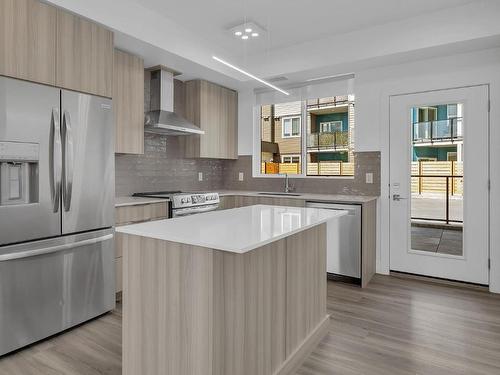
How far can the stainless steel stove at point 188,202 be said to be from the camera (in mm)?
3636

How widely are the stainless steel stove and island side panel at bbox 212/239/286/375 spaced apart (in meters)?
1.89

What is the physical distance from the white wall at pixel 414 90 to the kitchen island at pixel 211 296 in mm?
2307

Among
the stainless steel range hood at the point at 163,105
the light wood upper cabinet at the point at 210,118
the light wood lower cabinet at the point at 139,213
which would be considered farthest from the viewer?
the light wood upper cabinet at the point at 210,118

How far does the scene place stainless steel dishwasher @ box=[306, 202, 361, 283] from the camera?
370 cm

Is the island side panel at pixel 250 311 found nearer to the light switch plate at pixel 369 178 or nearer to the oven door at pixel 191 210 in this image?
the oven door at pixel 191 210

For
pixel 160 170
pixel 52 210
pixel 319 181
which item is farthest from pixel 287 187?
pixel 52 210

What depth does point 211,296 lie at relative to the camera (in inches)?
59.9

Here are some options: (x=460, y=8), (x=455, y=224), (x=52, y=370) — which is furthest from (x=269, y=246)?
(x=460, y=8)

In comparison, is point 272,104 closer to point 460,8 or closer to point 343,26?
point 343,26

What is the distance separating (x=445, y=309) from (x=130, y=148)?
3436mm

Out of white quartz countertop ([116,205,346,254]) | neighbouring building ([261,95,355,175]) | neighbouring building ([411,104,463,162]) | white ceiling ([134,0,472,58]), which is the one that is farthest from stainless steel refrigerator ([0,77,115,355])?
neighbouring building ([411,104,463,162])

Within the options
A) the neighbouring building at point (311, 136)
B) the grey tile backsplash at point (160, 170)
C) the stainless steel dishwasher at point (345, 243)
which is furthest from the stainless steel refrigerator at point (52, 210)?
the neighbouring building at point (311, 136)

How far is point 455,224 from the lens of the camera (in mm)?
3715

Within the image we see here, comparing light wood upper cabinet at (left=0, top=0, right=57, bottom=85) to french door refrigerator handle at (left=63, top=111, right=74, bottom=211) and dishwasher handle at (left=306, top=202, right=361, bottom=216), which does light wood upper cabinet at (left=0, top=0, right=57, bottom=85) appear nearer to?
french door refrigerator handle at (left=63, top=111, right=74, bottom=211)
